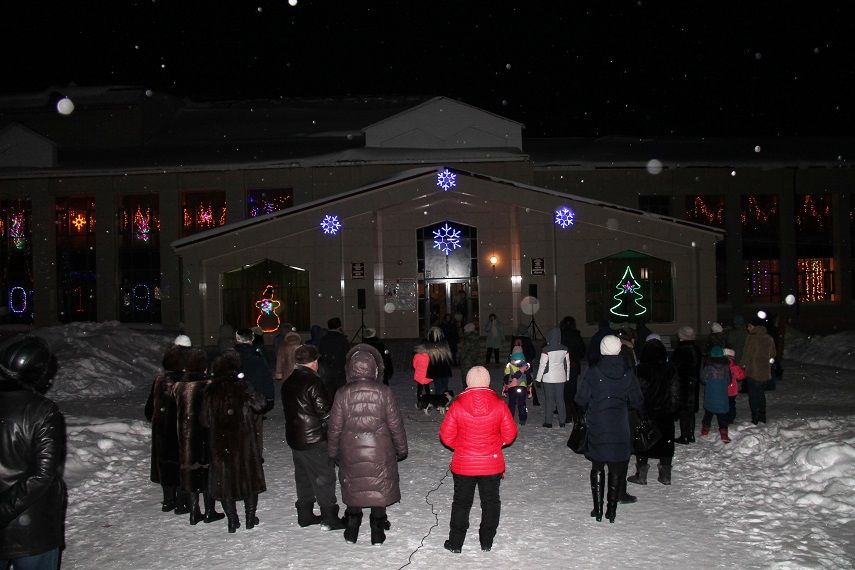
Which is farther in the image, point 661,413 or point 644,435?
point 661,413

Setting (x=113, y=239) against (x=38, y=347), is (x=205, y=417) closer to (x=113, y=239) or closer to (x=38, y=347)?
(x=38, y=347)

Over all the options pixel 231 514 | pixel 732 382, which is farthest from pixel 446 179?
pixel 231 514

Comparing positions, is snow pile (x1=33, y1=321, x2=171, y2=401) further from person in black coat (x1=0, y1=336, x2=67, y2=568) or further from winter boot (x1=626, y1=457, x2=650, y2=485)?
person in black coat (x1=0, y1=336, x2=67, y2=568)

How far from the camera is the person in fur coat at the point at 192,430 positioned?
23.0 ft

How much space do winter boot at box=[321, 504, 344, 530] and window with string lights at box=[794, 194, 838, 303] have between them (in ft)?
108

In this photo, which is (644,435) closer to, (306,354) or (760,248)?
(306,354)

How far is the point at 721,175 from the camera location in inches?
1346

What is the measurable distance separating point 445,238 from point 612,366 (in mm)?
21354

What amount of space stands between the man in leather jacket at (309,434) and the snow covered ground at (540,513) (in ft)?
0.75

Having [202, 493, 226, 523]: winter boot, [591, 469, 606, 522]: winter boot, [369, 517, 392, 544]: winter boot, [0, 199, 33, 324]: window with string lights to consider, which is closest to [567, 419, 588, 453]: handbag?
[591, 469, 606, 522]: winter boot

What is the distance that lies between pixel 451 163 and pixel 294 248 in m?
7.83

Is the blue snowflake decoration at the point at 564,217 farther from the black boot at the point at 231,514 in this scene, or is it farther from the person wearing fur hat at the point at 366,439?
the black boot at the point at 231,514

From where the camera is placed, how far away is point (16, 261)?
34125 millimetres

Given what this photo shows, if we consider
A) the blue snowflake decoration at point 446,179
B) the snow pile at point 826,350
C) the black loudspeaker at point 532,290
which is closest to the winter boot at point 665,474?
the snow pile at point 826,350
